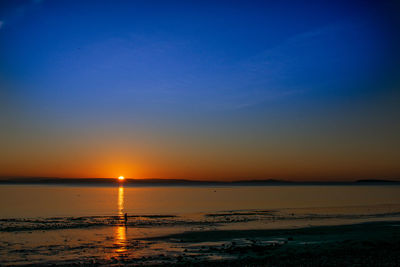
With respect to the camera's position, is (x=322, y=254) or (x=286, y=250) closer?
(x=322, y=254)

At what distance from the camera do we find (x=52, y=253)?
98.9 ft

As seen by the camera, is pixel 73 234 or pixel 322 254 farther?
pixel 73 234

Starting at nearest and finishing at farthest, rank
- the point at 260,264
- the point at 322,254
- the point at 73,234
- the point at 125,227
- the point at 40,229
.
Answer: the point at 260,264 < the point at 322,254 < the point at 73,234 < the point at 40,229 < the point at 125,227

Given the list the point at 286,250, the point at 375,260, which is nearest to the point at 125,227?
the point at 286,250

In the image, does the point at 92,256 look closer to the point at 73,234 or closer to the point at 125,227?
the point at 73,234

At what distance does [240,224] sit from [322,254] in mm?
23050

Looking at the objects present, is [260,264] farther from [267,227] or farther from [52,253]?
[267,227]

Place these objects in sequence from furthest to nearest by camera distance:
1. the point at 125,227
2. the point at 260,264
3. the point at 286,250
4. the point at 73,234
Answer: the point at 125,227 → the point at 73,234 → the point at 286,250 → the point at 260,264

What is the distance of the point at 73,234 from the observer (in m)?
Result: 41.2

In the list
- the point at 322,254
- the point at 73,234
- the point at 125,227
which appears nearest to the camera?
the point at 322,254

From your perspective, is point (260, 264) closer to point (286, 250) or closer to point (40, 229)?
point (286, 250)

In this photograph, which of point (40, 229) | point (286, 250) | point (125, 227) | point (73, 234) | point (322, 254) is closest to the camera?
point (322, 254)

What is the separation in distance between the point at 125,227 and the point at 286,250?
80.6 feet

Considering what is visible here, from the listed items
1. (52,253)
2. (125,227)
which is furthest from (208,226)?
(52,253)
